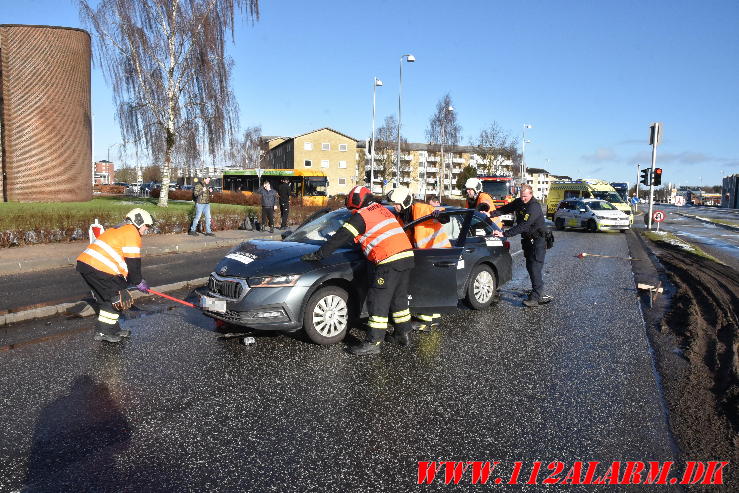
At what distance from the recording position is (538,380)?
16.6 feet

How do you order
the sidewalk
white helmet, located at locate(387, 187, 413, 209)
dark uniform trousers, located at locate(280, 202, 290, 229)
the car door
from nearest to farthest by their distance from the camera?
1. white helmet, located at locate(387, 187, 413, 209)
2. the car door
3. the sidewalk
4. dark uniform trousers, located at locate(280, 202, 290, 229)

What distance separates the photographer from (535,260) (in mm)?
8609

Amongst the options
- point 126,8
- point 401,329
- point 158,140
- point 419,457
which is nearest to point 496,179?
point 158,140

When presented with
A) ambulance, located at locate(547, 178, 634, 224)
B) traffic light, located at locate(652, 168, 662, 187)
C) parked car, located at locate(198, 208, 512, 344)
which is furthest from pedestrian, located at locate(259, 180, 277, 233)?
ambulance, located at locate(547, 178, 634, 224)

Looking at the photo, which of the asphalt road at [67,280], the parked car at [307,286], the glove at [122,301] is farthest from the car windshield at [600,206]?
the glove at [122,301]

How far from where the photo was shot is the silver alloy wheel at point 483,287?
26.2 feet

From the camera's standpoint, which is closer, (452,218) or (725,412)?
(725,412)

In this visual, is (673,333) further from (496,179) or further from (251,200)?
(251,200)

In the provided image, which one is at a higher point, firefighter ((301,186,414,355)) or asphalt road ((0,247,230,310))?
firefighter ((301,186,414,355))

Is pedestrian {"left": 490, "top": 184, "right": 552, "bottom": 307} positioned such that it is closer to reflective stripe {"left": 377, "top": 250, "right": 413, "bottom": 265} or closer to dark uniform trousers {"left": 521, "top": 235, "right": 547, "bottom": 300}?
dark uniform trousers {"left": 521, "top": 235, "right": 547, "bottom": 300}

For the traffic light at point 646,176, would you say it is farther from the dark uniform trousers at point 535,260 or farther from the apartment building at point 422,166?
the dark uniform trousers at point 535,260

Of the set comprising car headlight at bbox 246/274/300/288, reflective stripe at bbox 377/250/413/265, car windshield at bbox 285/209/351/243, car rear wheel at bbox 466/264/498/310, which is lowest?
car rear wheel at bbox 466/264/498/310

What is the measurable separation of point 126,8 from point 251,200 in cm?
1406

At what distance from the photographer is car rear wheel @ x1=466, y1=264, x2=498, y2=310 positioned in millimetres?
7928
